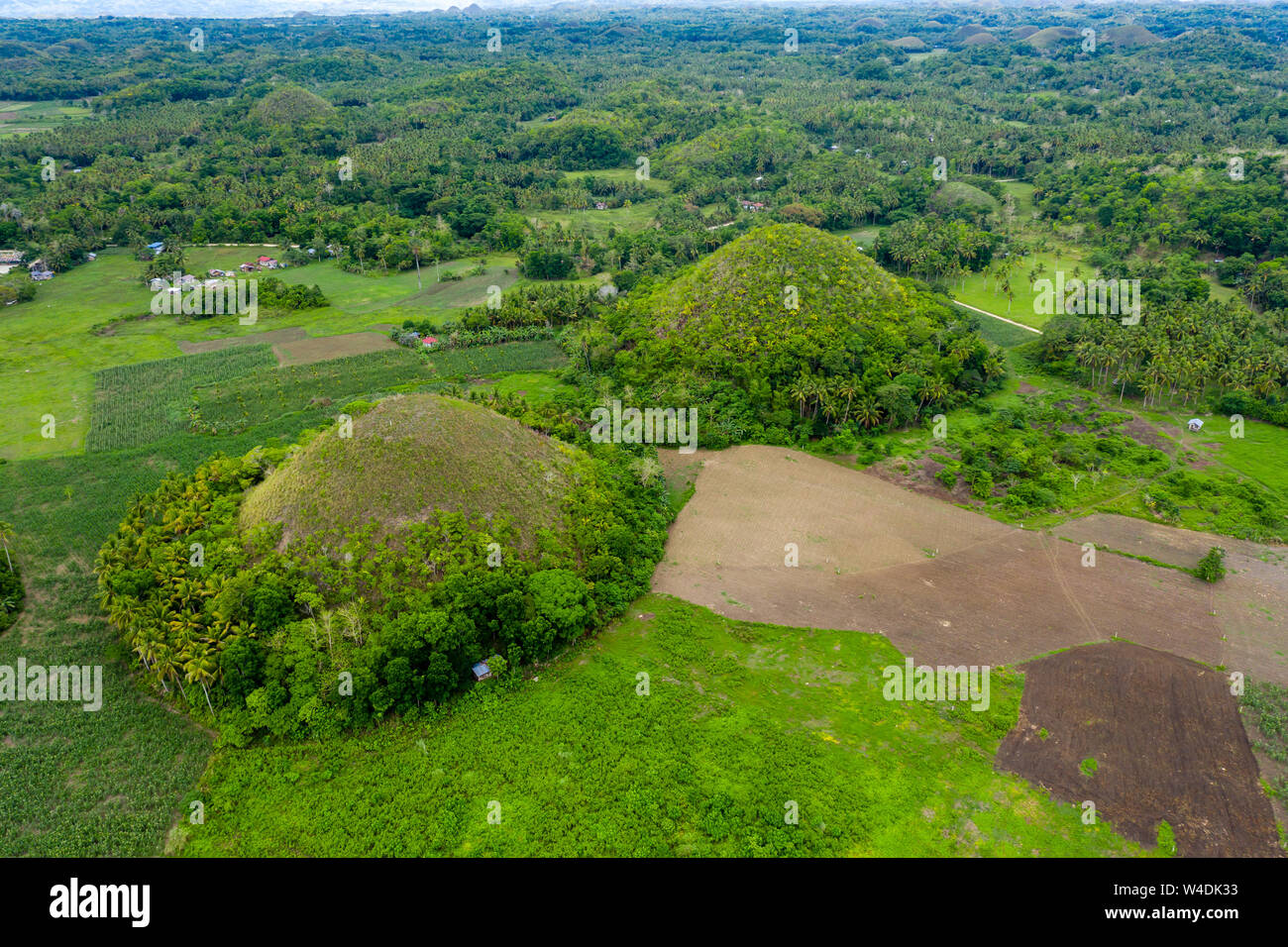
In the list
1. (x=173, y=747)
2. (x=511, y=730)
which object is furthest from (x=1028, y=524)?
(x=173, y=747)

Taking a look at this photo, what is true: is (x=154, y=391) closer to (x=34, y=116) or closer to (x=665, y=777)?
(x=665, y=777)

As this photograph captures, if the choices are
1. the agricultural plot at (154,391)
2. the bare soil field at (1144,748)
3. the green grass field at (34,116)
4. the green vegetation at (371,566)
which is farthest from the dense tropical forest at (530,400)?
the green grass field at (34,116)

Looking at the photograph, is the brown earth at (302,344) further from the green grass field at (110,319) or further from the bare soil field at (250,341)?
the green grass field at (110,319)

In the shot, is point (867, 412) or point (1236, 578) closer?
point (1236, 578)

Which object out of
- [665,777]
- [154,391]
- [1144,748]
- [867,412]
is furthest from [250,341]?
[1144,748]

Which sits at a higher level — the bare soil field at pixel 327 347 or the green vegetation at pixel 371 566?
the bare soil field at pixel 327 347

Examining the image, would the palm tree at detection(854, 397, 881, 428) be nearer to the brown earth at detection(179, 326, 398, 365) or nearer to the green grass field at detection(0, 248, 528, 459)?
the brown earth at detection(179, 326, 398, 365)
